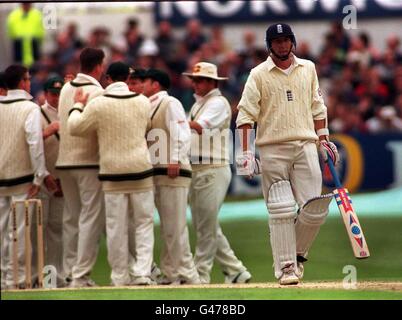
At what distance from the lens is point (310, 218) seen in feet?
38.6

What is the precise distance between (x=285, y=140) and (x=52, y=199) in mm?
2931

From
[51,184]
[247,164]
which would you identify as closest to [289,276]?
[247,164]

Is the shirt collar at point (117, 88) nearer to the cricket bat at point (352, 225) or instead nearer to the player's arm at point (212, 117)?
the player's arm at point (212, 117)

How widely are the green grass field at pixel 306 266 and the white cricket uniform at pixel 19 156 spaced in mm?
1228

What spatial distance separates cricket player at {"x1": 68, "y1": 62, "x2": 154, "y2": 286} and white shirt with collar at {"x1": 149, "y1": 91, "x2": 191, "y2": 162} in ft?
0.99

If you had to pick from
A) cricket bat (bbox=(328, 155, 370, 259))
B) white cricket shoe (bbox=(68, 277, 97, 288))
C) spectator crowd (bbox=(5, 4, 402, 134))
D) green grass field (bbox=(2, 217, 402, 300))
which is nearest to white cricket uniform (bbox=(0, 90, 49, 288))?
white cricket shoe (bbox=(68, 277, 97, 288))

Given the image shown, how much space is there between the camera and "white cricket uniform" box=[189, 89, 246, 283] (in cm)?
1392

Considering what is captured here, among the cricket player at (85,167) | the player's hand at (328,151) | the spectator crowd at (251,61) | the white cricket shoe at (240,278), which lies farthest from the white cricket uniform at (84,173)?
the spectator crowd at (251,61)

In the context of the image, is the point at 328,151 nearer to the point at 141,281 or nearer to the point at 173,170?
the point at 173,170

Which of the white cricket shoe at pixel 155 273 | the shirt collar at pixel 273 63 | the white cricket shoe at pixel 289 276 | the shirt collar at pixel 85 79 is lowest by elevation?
the white cricket shoe at pixel 289 276

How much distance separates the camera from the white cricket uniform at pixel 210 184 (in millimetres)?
13922

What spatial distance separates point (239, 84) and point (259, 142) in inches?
375

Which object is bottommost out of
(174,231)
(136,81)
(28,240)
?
(28,240)
